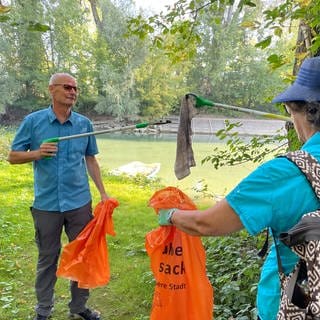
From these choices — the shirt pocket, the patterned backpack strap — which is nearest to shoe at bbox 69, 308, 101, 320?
the shirt pocket

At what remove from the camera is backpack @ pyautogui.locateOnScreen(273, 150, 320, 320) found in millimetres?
1020

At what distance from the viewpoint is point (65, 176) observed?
263cm

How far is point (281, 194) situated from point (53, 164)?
1.87 meters

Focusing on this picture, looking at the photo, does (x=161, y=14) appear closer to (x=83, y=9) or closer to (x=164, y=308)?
(x=164, y=308)

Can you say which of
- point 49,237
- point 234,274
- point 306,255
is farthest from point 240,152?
point 306,255

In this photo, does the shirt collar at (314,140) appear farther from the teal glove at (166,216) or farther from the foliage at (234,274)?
the foliage at (234,274)

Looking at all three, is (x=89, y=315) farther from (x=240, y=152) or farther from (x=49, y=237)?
(x=240, y=152)

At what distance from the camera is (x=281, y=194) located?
104cm

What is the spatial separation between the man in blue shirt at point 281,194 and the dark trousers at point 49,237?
63.3 inches

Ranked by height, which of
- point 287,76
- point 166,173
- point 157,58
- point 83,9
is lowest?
point 166,173

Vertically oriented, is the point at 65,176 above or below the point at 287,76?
below

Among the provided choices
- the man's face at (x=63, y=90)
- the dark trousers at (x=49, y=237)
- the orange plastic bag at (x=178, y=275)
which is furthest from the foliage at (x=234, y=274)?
the man's face at (x=63, y=90)

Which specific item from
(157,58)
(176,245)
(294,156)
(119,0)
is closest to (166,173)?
(176,245)

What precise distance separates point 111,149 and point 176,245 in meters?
17.2
